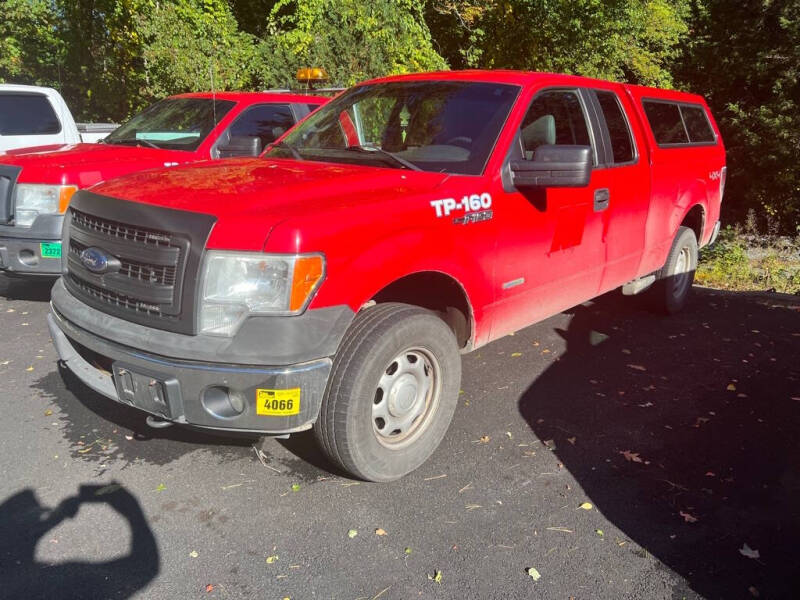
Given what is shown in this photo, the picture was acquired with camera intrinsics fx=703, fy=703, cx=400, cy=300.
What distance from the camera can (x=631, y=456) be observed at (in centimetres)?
379

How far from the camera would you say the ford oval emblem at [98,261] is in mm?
3154

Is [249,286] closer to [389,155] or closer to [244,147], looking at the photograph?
[389,155]

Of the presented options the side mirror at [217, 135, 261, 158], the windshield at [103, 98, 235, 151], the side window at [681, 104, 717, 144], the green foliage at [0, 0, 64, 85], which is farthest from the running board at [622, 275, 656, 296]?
the green foliage at [0, 0, 64, 85]

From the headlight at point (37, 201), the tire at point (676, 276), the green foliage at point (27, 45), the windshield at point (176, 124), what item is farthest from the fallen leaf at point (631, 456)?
the green foliage at point (27, 45)

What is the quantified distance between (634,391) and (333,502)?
93.0 inches

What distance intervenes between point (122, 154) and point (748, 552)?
584cm

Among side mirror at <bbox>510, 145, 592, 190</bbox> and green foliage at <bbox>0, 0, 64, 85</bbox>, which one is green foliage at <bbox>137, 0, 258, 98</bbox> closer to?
side mirror at <bbox>510, 145, 592, 190</bbox>

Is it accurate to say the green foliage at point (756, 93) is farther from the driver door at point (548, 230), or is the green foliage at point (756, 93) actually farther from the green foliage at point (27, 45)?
the green foliage at point (27, 45)

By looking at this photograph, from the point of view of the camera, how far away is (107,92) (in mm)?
19922

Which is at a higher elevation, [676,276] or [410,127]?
[410,127]

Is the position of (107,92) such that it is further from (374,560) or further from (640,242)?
(374,560)

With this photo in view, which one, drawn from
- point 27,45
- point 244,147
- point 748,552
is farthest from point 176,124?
point 27,45

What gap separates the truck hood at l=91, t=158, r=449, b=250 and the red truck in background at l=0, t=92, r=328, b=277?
1185 mm

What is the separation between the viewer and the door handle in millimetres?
4461
